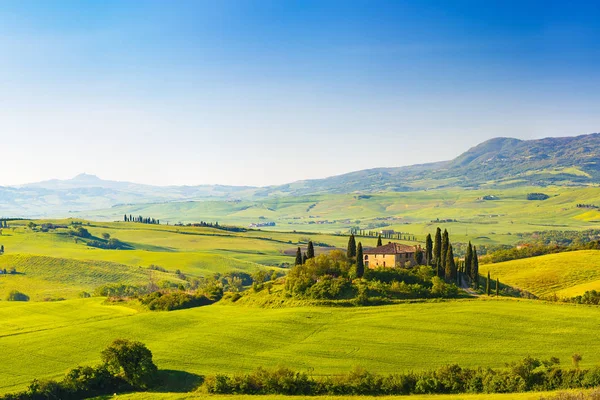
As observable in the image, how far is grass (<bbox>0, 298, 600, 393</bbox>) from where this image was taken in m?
77.3

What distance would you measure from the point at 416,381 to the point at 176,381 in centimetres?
2994

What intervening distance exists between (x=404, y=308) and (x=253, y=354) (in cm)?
3089

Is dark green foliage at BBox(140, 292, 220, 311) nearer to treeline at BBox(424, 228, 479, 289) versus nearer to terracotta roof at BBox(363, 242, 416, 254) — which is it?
terracotta roof at BBox(363, 242, 416, 254)

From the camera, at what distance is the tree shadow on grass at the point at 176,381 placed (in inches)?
2842

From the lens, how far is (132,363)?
245 feet

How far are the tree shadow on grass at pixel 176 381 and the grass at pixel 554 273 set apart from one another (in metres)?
87.2

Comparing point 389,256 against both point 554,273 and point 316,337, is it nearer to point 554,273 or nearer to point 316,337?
point 316,337

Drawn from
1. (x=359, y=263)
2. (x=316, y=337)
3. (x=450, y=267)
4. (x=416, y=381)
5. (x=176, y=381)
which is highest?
(x=359, y=263)

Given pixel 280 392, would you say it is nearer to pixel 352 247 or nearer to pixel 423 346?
pixel 423 346

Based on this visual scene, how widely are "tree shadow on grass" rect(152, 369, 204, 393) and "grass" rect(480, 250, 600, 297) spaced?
87224mm

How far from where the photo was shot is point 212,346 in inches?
3366

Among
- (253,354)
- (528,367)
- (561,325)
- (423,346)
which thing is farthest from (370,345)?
(561,325)

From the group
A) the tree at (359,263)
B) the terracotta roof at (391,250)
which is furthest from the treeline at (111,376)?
the terracotta roof at (391,250)

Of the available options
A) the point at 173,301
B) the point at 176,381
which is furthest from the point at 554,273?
the point at 176,381
